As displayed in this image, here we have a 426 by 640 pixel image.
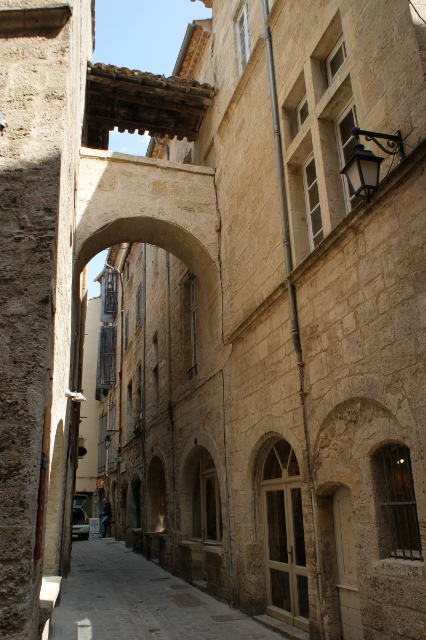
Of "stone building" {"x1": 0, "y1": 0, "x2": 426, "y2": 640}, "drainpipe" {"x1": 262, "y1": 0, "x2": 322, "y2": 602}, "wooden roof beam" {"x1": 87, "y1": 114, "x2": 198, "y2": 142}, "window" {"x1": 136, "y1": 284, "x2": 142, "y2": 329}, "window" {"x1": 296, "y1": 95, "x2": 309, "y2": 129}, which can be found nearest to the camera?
"stone building" {"x1": 0, "y1": 0, "x2": 426, "y2": 640}

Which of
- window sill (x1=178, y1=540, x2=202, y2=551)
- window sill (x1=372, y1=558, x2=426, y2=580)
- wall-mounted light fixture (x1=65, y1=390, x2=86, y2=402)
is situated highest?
wall-mounted light fixture (x1=65, y1=390, x2=86, y2=402)

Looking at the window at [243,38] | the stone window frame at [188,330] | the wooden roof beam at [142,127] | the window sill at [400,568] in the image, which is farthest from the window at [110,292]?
the window sill at [400,568]

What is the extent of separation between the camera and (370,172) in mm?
4027

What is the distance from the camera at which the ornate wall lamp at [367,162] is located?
396cm

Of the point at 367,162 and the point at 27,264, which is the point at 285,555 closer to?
the point at 367,162

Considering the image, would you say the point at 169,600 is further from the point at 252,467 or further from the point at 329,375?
the point at 329,375

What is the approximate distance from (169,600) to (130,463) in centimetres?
784

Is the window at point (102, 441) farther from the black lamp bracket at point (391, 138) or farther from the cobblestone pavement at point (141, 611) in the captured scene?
the black lamp bracket at point (391, 138)

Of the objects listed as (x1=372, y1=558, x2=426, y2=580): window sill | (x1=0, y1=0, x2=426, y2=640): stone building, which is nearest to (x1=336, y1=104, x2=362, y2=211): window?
(x1=0, y1=0, x2=426, y2=640): stone building

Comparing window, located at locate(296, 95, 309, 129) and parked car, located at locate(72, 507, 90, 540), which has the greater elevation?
window, located at locate(296, 95, 309, 129)

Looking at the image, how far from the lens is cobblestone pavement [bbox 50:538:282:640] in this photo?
18.9 feet

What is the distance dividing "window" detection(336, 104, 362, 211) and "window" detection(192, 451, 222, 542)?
512cm

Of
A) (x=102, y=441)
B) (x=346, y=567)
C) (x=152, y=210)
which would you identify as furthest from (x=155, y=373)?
(x=102, y=441)

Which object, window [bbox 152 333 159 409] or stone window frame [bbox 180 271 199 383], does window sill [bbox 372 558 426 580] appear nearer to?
stone window frame [bbox 180 271 199 383]
